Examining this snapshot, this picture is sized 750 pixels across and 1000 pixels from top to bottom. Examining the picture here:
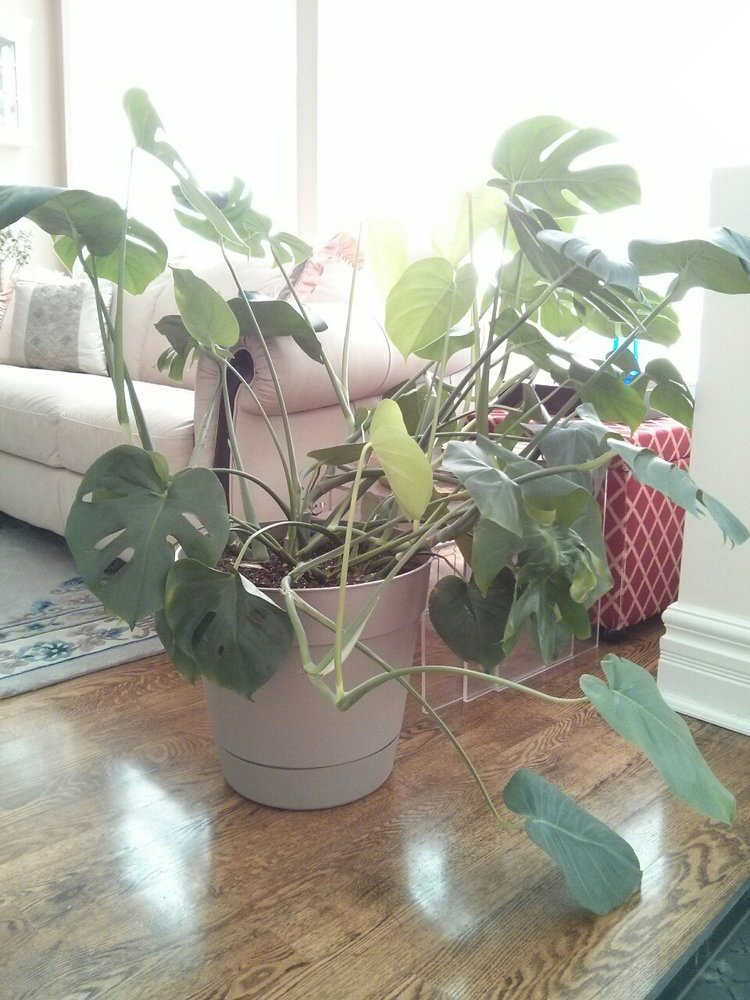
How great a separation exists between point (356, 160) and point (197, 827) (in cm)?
315

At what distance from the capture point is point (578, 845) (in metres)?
0.99

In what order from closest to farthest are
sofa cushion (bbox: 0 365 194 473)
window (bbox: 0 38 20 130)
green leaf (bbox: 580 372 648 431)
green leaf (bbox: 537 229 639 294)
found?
Result: green leaf (bbox: 537 229 639 294)
green leaf (bbox: 580 372 648 431)
sofa cushion (bbox: 0 365 194 473)
window (bbox: 0 38 20 130)

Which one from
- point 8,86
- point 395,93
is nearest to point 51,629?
point 395,93

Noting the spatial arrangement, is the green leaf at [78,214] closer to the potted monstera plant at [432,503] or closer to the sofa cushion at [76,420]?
the potted monstera plant at [432,503]

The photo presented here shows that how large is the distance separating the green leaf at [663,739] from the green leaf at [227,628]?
0.36m

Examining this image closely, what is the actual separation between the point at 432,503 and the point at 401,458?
336mm

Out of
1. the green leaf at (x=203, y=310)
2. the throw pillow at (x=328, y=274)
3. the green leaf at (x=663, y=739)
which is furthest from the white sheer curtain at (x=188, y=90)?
the green leaf at (x=663, y=739)

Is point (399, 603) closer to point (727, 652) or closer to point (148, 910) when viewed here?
point (148, 910)

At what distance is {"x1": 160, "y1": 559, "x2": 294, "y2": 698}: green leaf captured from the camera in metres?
1.04

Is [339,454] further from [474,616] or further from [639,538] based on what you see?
[639,538]

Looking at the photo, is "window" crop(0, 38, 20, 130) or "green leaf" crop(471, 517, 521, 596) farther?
"window" crop(0, 38, 20, 130)

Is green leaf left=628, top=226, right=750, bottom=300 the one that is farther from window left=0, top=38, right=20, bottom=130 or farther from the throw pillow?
window left=0, top=38, right=20, bottom=130

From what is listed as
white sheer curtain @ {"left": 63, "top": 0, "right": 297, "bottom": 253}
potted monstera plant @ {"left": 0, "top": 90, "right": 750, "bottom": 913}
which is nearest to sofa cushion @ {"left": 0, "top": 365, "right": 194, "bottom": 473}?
potted monstera plant @ {"left": 0, "top": 90, "right": 750, "bottom": 913}

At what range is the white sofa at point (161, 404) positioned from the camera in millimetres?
1919
